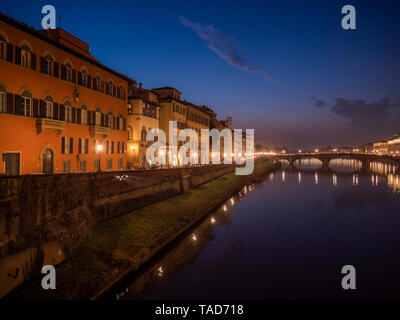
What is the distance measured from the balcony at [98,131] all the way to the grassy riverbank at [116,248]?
11006mm

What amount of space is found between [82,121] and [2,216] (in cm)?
1957

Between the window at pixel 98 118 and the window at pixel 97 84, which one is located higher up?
the window at pixel 97 84

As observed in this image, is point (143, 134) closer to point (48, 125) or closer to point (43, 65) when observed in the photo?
point (48, 125)

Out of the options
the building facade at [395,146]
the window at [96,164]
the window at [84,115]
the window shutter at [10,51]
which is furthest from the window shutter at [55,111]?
the building facade at [395,146]

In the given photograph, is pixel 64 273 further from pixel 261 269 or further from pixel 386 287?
pixel 386 287

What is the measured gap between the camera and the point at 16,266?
1175 cm

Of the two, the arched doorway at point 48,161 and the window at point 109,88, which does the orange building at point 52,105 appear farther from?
the window at point 109,88

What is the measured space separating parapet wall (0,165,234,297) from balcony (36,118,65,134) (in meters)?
7.62

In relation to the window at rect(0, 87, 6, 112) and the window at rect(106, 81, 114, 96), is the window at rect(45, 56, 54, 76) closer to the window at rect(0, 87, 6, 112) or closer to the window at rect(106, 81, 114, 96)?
the window at rect(0, 87, 6, 112)

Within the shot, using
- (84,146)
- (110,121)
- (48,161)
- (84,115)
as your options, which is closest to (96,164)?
(84,146)

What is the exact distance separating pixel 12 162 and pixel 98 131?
1047cm

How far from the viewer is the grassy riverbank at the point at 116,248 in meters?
12.6
